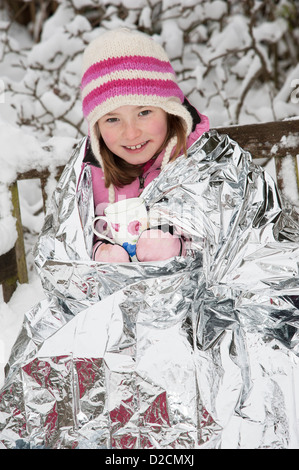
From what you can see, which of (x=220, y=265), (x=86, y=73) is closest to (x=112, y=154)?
(x=86, y=73)

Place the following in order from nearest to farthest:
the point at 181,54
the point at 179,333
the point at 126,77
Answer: the point at 179,333
the point at 126,77
the point at 181,54

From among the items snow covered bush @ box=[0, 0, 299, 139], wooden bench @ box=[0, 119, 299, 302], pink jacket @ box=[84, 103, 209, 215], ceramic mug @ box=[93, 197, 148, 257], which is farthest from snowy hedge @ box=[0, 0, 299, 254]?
ceramic mug @ box=[93, 197, 148, 257]

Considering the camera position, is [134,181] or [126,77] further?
[134,181]

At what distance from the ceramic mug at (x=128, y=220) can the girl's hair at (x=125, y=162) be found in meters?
0.11

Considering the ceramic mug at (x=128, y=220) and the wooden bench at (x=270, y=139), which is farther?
the wooden bench at (x=270, y=139)

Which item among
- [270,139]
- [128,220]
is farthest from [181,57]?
[128,220]

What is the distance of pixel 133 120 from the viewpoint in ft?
4.52

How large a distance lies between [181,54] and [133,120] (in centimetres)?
137

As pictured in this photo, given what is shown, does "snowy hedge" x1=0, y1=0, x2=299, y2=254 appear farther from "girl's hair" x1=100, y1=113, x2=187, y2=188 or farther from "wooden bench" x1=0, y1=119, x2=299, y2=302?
"girl's hair" x1=100, y1=113, x2=187, y2=188

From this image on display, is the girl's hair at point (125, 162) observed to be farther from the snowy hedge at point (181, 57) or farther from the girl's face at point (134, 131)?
the snowy hedge at point (181, 57)

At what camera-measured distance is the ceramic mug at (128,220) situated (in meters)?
1.38
